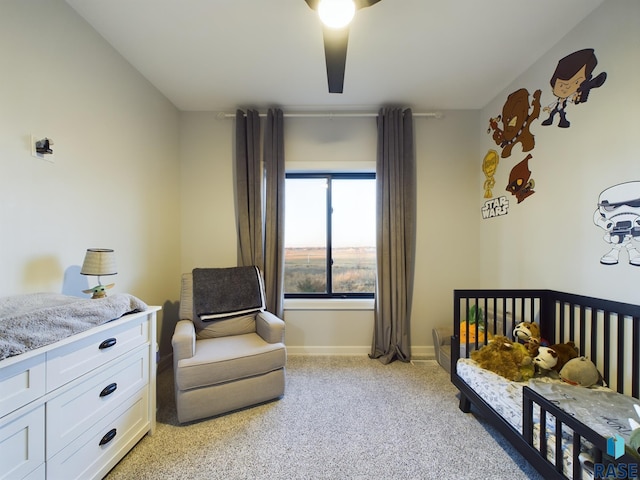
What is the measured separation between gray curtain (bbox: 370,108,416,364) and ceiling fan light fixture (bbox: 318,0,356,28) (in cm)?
168

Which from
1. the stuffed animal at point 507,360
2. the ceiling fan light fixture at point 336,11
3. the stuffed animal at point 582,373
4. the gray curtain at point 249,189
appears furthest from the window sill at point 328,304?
the ceiling fan light fixture at point 336,11

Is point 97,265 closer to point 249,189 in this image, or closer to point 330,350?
point 249,189

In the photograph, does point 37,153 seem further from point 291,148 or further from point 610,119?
point 610,119

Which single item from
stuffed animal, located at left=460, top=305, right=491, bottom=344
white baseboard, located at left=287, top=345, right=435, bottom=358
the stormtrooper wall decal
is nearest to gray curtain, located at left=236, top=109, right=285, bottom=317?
white baseboard, located at left=287, top=345, right=435, bottom=358

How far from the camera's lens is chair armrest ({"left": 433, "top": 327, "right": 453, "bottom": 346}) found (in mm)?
2667

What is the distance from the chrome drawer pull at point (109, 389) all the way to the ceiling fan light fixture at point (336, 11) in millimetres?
2113

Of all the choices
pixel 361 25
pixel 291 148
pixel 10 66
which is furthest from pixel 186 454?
pixel 361 25

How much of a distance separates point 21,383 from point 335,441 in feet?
5.13

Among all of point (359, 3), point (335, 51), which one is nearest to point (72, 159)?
point (335, 51)

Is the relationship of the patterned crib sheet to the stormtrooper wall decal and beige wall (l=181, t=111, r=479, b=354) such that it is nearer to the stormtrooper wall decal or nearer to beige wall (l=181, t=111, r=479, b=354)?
the stormtrooper wall decal

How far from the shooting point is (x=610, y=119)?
161 cm

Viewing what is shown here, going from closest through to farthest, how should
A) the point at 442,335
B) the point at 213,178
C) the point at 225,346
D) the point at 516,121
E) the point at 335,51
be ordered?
1. the point at 335,51
2. the point at 225,346
3. the point at 516,121
4. the point at 442,335
5. the point at 213,178

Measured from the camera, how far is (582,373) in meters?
1.59

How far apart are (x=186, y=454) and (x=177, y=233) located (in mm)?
2029
